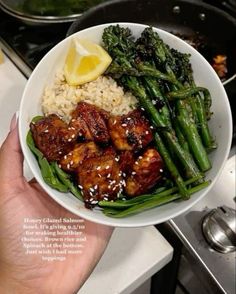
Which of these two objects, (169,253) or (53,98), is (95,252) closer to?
(169,253)

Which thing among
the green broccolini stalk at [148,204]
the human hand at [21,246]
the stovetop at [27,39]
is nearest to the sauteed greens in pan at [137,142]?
the green broccolini stalk at [148,204]

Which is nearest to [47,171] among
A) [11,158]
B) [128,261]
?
[11,158]

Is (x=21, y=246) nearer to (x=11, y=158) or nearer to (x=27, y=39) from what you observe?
(x=11, y=158)

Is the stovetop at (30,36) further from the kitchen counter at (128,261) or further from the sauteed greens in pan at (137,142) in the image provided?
the sauteed greens in pan at (137,142)

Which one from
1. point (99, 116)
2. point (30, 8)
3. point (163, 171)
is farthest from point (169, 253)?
point (30, 8)

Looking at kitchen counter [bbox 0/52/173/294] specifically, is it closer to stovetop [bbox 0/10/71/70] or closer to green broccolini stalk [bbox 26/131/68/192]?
green broccolini stalk [bbox 26/131/68/192]
